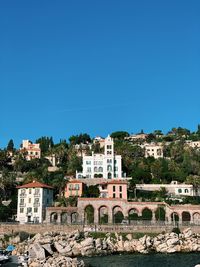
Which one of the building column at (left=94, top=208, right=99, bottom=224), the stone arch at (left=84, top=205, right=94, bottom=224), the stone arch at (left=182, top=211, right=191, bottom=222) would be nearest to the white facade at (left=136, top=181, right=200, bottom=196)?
the stone arch at (left=182, top=211, right=191, bottom=222)

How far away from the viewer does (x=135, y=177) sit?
98375 millimetres

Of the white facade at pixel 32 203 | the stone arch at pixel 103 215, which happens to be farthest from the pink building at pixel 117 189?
the white facade at pixel 32 203

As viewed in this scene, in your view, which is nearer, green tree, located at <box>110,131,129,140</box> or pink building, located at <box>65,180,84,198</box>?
pink building, located at <box>65,180,84,198</box>

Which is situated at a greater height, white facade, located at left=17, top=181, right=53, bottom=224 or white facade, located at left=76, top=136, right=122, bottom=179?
white facade, located at left=76, top=136, right=122, bottom=179

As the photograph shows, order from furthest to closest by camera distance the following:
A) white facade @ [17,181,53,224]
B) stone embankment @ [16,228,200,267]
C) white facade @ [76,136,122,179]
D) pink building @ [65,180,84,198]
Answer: white facade @ [76,136,122,179], pink building @ [65,180,84,198], white facade @ [17,181,53,224], stone embankment @ [16,228,200,267]

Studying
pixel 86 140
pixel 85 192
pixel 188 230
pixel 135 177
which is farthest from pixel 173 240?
pixel 86 140

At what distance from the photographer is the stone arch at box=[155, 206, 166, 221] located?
238ft

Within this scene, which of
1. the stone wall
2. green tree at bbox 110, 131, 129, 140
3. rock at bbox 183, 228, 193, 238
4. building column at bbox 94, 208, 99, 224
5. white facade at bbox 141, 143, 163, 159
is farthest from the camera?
green tree at bbox 110, 131, 129, 140

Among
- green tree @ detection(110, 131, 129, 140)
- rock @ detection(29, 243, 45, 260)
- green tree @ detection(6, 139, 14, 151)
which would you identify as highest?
green tree @ detection(110, 131, 129, 140)

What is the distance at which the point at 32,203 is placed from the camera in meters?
76.3

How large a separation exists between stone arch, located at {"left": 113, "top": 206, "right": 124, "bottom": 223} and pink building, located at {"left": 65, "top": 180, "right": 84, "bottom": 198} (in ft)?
52.4

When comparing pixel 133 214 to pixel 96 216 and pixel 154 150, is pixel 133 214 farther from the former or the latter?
pixel 154 150

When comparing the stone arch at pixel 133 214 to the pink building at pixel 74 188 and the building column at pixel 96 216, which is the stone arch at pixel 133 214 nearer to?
the building column at pixel 96 216

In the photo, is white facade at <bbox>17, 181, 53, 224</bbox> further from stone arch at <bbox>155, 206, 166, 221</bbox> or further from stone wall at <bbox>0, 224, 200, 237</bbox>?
stone arch at <bbox>155, 206, 166, 221</bbox>
